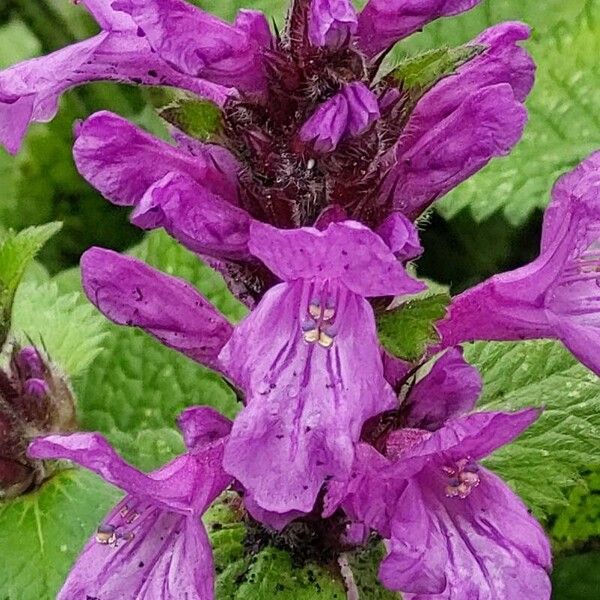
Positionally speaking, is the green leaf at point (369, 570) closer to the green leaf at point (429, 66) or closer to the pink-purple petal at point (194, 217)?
the pink-purple petal at point (194, 217)

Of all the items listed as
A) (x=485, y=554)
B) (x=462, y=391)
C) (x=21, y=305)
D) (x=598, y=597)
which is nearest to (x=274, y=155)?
(x=462, y=391)

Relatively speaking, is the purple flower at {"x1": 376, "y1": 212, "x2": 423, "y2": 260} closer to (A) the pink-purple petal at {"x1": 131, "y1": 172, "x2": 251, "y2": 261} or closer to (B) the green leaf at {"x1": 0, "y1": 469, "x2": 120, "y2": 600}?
(A) the pink-purple petal at {"x1": 131, "y1": 172, "x2": 251, "y2": 261}

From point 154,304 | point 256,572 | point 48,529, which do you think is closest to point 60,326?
point 48,529

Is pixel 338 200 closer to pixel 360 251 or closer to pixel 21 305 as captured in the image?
pixel 360 251

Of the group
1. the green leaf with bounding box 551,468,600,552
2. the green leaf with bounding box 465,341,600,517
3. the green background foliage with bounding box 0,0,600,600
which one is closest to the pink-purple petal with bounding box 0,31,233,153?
the green background foliage with bounding box 0,0,600,600

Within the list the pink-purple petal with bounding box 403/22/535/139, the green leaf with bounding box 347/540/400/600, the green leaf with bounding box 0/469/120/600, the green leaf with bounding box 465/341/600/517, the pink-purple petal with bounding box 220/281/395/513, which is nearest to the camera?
the pink-purple petal with bounding box 220/281/395/513

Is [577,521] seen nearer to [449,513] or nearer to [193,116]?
[449,513]
